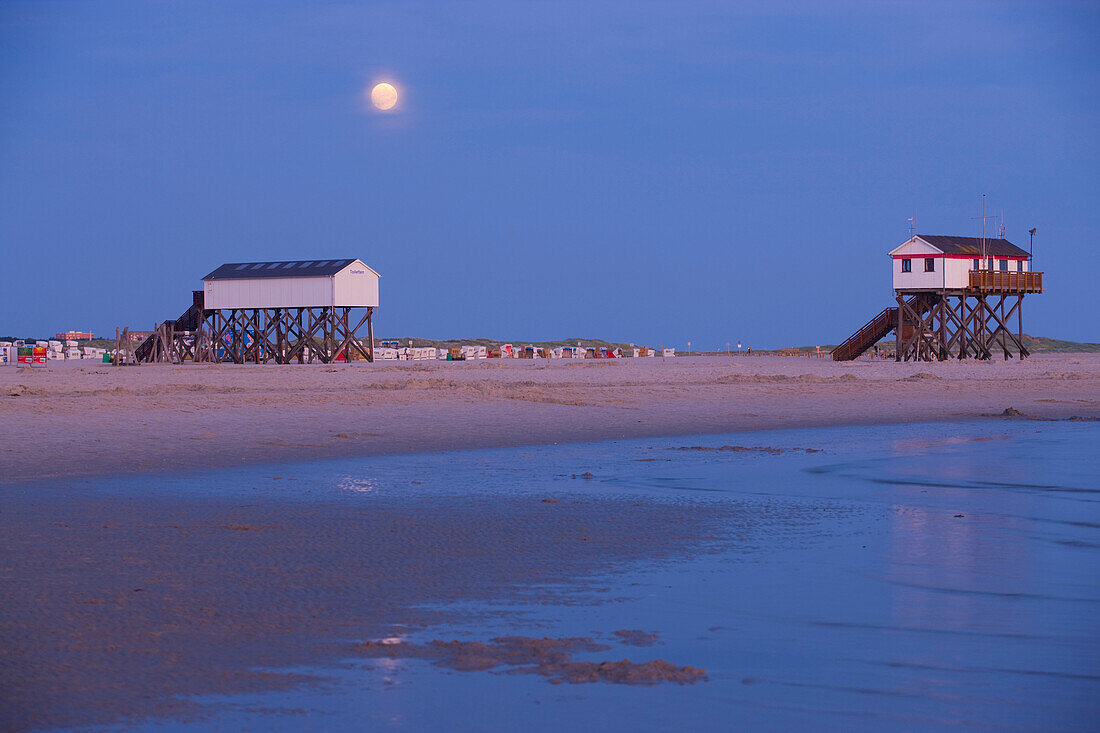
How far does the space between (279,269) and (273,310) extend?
2.08 m

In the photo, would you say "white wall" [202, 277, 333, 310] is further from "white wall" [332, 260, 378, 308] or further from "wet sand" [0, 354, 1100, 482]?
"wet sand" [0, 354, 1100, 482]

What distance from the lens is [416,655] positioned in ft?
17.2

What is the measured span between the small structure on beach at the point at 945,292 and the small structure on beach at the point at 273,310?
76.7 feet

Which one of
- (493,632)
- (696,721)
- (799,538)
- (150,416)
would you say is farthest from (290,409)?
(696,721)

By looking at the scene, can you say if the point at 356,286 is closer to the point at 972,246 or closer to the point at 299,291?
the point at 299,291

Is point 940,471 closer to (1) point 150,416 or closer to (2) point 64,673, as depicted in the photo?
(2) point 64,673

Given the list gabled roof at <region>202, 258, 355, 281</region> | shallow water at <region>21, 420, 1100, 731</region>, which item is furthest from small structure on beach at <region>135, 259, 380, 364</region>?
shallow water at <region>21, 420, 1100, 731</region>

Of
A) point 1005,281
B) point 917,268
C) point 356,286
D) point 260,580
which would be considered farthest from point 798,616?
point 356,286

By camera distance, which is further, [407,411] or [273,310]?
[273,310]

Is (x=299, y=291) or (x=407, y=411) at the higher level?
(x=299, y=291)

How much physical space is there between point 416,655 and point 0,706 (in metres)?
1.75

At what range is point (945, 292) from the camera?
48719 mm

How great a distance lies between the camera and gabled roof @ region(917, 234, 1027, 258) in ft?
159

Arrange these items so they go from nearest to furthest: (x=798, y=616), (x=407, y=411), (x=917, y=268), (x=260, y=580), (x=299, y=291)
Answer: (x=798, y=616) < (x=260, y=580) < (x=407, y=411) < (x=917, y=268) < (x=299, y=291)
